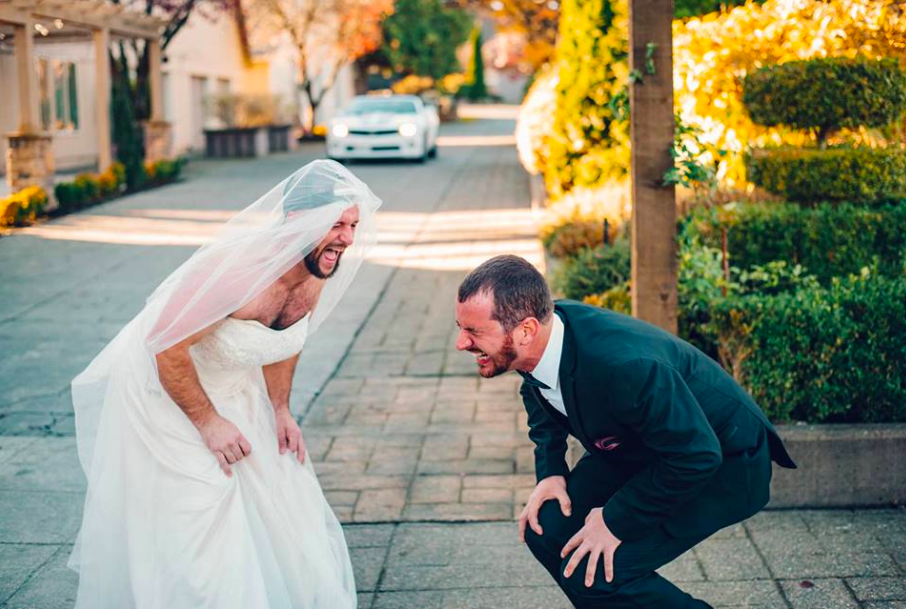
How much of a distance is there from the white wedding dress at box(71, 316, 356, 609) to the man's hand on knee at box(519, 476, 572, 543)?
83 centimetres

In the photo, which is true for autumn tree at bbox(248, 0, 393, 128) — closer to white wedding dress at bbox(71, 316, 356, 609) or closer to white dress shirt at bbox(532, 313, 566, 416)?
white wedding dress at bbox(71, 316, 356, 609)

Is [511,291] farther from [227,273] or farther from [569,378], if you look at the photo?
[227,273]

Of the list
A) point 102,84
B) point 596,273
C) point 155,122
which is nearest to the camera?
point 596,273

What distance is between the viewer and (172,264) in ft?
35.9

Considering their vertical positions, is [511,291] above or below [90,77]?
below

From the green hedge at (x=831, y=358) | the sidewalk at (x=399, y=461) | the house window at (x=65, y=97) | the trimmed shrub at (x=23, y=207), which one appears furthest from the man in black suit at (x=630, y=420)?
the house window at (x=65, y=97)

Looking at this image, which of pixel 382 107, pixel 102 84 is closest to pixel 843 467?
pixel 102 84

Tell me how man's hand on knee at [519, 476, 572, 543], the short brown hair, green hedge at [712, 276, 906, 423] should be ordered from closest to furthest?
the short brown hair, man's hand on knee at [519, 476, 572, 543], green hedge at [712, 276, 906, 423]

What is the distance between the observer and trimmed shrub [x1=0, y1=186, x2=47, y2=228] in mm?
13188

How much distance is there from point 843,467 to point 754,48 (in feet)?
13.5

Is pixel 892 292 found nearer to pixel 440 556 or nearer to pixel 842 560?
pixel 842 560

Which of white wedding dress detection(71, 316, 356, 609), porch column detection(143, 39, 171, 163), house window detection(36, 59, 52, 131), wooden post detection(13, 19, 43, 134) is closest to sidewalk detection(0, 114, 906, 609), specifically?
white wedding dress detection(71, 316, 356, 609)

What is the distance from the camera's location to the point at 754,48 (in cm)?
753

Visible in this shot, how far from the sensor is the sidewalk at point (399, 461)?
3912 millimetres
